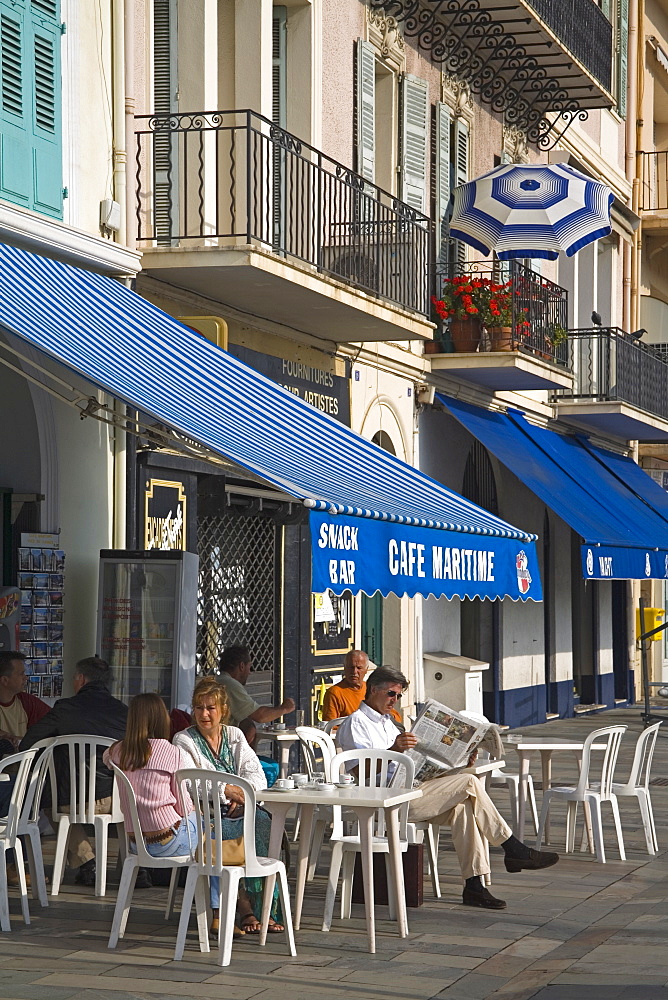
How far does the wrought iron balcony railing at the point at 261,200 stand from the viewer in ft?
40.1

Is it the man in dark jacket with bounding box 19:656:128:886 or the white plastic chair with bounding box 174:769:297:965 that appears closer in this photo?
the white plastic chair with bounding box 174:769:297:965

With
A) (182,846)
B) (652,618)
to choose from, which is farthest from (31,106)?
(652,618)

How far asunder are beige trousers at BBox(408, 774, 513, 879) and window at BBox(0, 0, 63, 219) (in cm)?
490

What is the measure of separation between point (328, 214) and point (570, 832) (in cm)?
607

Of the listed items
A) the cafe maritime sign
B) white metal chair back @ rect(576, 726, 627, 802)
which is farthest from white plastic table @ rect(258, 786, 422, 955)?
white metal chair back @ rect(576, 726, 627, 802)

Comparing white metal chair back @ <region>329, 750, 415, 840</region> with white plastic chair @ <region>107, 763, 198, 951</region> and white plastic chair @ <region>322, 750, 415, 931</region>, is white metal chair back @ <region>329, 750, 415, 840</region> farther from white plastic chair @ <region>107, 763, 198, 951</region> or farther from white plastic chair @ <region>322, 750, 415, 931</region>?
white plastic chair @ <region>107, 763, 198, 951</region>

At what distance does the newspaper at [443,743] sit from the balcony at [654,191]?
19.8 metres

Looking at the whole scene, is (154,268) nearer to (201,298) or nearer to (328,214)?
(201,298)

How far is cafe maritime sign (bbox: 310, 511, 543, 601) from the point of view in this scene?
8.01 metres

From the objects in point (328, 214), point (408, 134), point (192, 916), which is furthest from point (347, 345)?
point (192, 916)

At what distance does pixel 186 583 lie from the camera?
1091 cm

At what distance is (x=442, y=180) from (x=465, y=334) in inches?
75.2

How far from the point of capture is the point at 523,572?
10305 mm

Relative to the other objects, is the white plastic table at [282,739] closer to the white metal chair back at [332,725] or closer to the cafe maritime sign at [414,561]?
the white metal chair back at [332,725]
